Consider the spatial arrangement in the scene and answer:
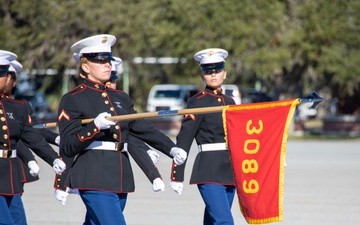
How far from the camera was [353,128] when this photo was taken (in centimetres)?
3362

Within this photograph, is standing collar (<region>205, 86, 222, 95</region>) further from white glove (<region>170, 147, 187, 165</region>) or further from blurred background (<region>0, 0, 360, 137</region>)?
blurred background (<region>0, 0, 360, 137</region>)

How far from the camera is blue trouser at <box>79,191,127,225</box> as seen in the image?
5880 mm

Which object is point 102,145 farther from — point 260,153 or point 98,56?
point 260,153

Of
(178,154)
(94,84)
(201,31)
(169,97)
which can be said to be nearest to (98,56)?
(94,84)

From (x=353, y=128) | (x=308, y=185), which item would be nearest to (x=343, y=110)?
(x=353, y=128)

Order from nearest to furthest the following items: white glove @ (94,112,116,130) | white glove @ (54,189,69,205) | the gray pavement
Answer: white glove @ (94,112,116,130) → white glove @ (54,189,69,205) → the gray pavement

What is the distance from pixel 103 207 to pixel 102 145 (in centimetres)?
45

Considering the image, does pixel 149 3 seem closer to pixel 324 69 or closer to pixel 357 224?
pixel 324 69

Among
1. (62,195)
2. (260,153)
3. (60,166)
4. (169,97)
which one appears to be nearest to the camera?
(260,153)

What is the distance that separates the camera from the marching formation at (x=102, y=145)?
237 inches

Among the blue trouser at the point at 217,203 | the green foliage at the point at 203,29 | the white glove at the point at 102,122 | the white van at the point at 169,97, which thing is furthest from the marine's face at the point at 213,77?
the white van at the point at 169,97

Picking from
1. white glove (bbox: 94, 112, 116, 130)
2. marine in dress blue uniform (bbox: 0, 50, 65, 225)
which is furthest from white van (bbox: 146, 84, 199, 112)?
white glove (bbox: 94, 112, 116, 130)

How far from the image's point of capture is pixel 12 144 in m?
7.20

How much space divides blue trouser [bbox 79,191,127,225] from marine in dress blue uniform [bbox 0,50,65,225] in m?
0.94
